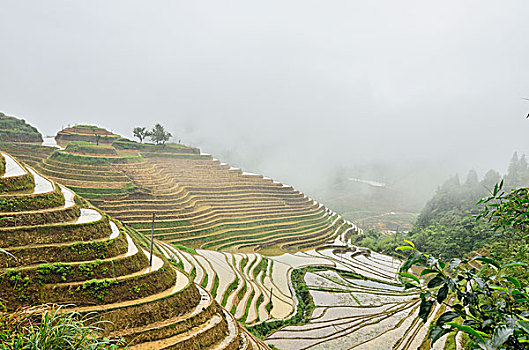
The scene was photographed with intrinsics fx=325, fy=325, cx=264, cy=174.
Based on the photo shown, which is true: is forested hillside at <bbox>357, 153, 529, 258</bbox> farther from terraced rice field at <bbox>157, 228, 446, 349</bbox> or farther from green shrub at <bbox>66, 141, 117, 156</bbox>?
green shrub at <bbox>66, 141, 117, 156</bbox>

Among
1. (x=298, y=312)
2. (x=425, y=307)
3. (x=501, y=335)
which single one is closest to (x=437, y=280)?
(x=425, y=307)

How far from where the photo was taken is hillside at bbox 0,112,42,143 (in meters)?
35.1

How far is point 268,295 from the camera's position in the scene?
20.9 m

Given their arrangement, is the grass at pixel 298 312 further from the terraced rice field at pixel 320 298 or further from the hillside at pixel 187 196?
the hillside at pixel 187 196

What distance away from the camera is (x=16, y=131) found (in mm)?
36281

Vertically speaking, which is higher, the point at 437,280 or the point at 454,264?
the point at 454,264

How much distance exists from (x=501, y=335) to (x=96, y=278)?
39.0ft

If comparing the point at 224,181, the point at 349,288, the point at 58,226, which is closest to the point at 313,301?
the point at 349,288

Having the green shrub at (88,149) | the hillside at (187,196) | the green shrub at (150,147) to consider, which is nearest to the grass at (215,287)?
the hillside at (187,196)

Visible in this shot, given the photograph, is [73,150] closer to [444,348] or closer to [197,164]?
[197,164]

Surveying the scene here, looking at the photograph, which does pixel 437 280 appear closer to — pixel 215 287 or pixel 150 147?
pixel 215 287

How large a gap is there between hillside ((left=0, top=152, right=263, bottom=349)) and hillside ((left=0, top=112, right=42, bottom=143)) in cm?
2734

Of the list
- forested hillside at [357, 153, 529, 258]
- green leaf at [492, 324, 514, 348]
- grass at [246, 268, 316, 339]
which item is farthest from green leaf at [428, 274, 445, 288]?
forested hillside at [357, 153, 529, 258]

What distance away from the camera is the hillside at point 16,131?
35062 mm
